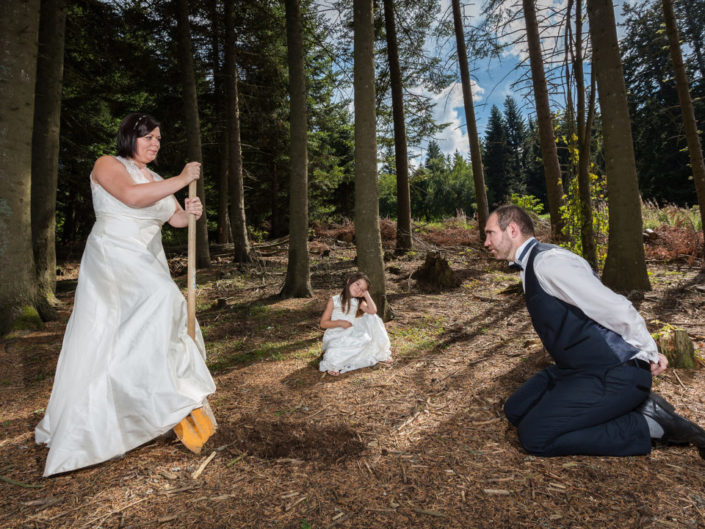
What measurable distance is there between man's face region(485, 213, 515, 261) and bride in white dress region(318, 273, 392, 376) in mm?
2171

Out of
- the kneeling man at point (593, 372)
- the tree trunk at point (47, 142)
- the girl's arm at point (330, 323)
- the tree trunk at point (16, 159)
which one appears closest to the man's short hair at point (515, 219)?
the kneeling man at point (593, 372)

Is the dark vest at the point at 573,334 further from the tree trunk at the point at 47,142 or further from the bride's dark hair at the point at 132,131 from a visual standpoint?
the tree trunk at the point at 47,142

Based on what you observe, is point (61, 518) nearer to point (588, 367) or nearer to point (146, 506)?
point (146, 506)

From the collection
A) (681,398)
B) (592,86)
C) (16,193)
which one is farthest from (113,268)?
(592,86)

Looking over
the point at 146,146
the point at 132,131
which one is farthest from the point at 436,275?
the point at 132,131

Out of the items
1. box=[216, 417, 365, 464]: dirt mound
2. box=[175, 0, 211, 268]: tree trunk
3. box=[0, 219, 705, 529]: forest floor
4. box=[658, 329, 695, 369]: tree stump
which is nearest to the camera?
box=[0, 219, 705, 529]: forest floor

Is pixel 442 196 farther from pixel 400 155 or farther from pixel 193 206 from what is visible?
pixel 193 206

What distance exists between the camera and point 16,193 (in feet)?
Answer: 17.6

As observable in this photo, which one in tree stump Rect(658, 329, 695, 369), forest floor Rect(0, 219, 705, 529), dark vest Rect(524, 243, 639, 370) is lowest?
forest floor Rect(0, 219, 705, 529)

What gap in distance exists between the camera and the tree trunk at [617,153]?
20.6 feet

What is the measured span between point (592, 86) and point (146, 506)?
25.1ft

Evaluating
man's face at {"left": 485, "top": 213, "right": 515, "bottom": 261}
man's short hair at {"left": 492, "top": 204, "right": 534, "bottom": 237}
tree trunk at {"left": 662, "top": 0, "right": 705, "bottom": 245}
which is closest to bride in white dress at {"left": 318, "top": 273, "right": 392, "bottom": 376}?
man's face at {"left": 485, "top": 213, "right": 515, "bottom": 261}

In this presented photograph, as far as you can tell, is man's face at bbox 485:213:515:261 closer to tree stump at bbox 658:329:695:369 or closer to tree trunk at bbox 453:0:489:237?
tree stump at bbox 658:329:695:369

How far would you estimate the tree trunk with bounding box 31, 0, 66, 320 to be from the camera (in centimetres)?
721
